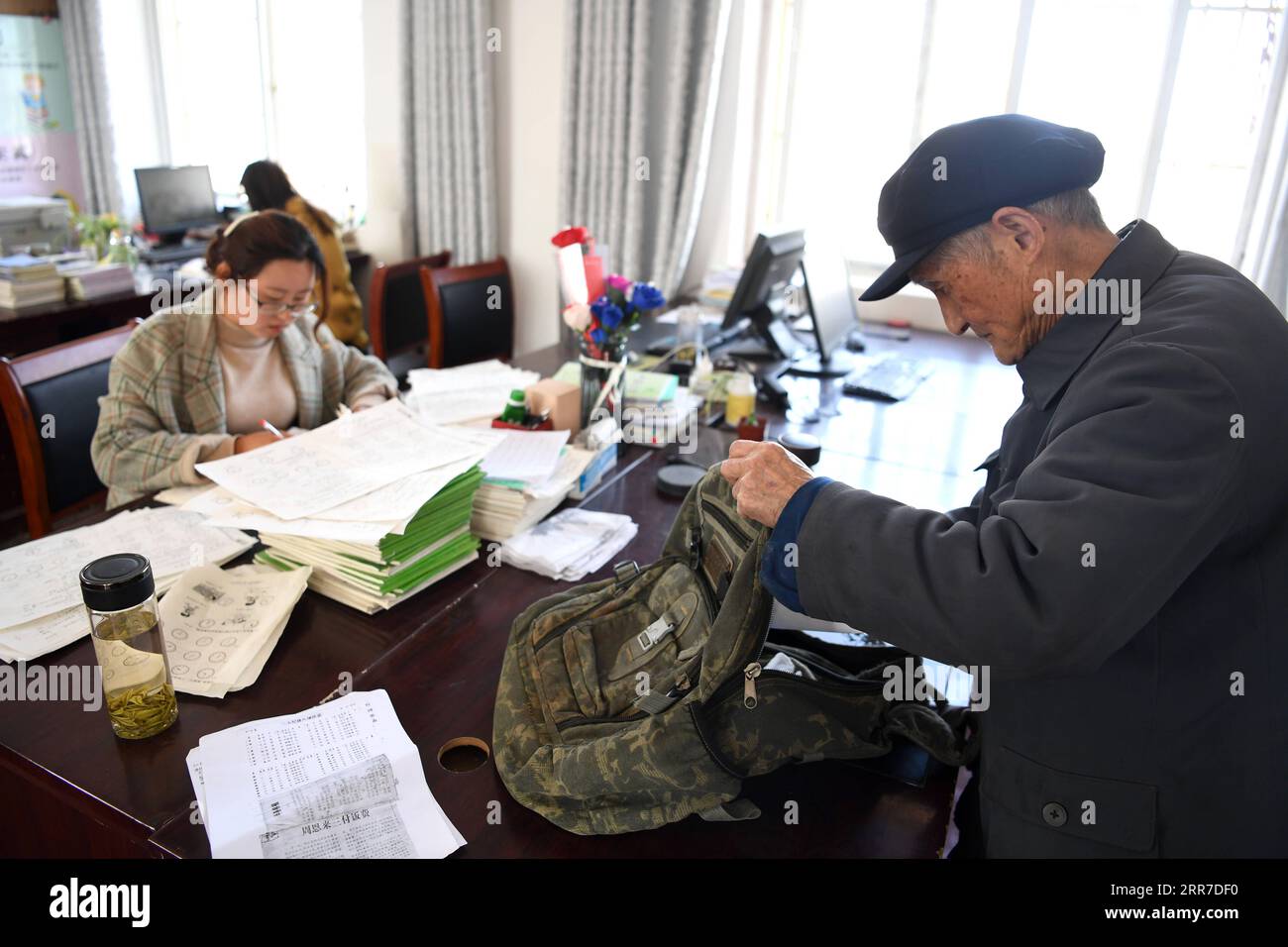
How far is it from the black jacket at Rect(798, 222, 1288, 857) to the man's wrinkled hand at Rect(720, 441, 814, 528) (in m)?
0.06

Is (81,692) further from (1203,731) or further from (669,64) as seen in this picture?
(669,64)

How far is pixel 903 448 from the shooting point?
2230mm

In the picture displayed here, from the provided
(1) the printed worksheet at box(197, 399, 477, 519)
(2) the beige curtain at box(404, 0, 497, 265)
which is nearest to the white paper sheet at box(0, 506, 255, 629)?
(1) the printed worksheet at box(197, 399, 477, 519)

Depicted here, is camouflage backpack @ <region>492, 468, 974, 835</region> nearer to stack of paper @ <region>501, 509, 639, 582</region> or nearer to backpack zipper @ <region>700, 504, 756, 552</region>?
backpack zipper @ <region>700, 504, 756, 552</region>

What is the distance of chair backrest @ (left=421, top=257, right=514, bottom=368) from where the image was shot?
314 centimetres

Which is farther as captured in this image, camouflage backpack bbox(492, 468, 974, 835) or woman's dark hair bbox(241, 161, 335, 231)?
woman's dark hair bbox(241, 161, 335, 231)

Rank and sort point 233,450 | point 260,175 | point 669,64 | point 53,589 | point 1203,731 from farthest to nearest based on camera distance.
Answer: point 669,64
point 260,175
point 233,450
point 53,589
point 1203,731

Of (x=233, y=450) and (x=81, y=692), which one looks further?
(x=233, y=450)

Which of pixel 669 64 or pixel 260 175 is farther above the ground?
pixel 669 64

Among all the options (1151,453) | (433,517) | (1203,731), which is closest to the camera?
(1151,453)
